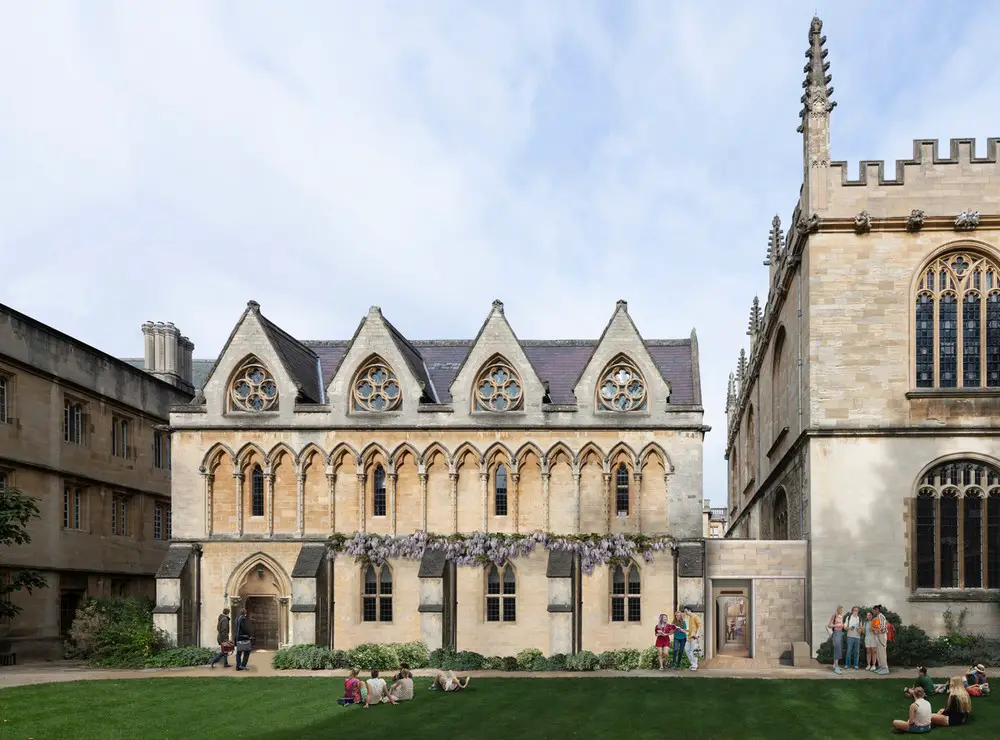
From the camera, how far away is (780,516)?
3878cm

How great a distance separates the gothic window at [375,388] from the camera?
35.0m

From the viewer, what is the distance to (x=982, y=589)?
95.1 feet

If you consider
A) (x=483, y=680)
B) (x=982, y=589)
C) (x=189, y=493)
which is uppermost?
(x=189, y=493)

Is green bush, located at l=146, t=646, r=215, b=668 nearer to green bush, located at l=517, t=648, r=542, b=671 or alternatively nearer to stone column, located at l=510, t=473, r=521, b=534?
green bush, located at l=517, t=648, r=542, b=671

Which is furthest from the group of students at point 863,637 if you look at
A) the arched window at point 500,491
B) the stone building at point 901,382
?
the arched window at point 500,491

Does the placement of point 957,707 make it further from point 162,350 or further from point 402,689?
point 162,350

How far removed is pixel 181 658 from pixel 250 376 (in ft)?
31.3

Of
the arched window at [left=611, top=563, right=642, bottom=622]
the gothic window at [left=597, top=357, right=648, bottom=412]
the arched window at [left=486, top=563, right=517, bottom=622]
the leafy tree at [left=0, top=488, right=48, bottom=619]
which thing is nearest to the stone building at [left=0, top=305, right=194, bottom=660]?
the leafy tree at [left=0, top=488, right=48, bottom=619]

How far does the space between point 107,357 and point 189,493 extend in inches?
393

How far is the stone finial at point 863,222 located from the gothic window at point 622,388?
8318 mm

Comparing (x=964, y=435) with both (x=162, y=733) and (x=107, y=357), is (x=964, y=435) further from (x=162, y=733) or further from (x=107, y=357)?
(x=107, y=357)

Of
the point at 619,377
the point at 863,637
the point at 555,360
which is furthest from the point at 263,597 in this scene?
the point at 863,637

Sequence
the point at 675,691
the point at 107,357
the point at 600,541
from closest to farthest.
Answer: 1. the point at 675,691
2. the point at 600,541
3. the point at 107,357

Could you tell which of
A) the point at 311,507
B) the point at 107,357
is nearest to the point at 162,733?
the point at 311,507
